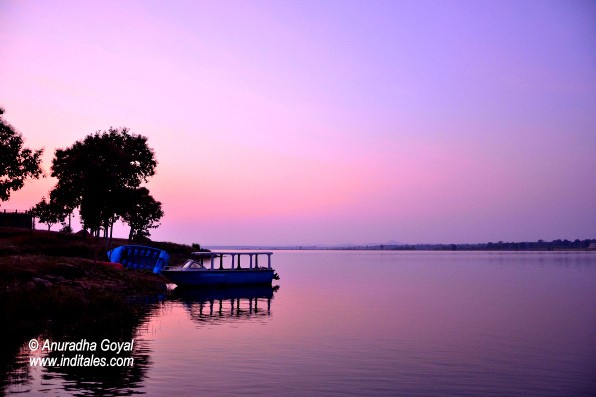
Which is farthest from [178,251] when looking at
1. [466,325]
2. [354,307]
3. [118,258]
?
[466,325]

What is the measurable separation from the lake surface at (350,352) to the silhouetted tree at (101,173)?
25338 millimetres

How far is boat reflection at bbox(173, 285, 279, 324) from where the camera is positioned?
119 feet

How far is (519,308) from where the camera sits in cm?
4128

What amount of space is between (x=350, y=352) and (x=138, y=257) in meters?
41.6

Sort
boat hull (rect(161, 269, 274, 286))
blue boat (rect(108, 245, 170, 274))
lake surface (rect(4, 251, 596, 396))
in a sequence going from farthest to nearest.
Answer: blue boat (rect(108, 245, 170, 274)), boat hull (rect(161, 269, 274, 286)), lake surface (rect(4, 251, 596, 396))

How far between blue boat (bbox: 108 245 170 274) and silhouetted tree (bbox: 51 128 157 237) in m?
7.88

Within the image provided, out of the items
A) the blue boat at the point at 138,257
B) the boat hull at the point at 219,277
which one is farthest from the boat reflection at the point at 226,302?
the blue boat at the point at 138,257

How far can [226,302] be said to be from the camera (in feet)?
147

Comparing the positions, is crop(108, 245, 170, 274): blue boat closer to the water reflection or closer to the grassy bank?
the grassy bank

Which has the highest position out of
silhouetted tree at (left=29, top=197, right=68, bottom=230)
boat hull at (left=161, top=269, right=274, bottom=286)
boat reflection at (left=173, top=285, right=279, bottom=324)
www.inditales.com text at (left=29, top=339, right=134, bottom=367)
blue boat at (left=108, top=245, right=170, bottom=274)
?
silhouetted tree at (left=29, top=197, right=68, bottom=230)

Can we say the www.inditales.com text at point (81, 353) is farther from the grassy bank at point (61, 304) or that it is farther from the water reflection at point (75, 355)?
the grassy bank at point (61, 304)

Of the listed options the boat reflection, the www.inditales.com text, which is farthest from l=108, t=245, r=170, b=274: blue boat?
the www.inditales.com text

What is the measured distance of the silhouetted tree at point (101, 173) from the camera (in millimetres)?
63406

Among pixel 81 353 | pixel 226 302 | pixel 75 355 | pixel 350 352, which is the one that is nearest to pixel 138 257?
pixel 226 302
